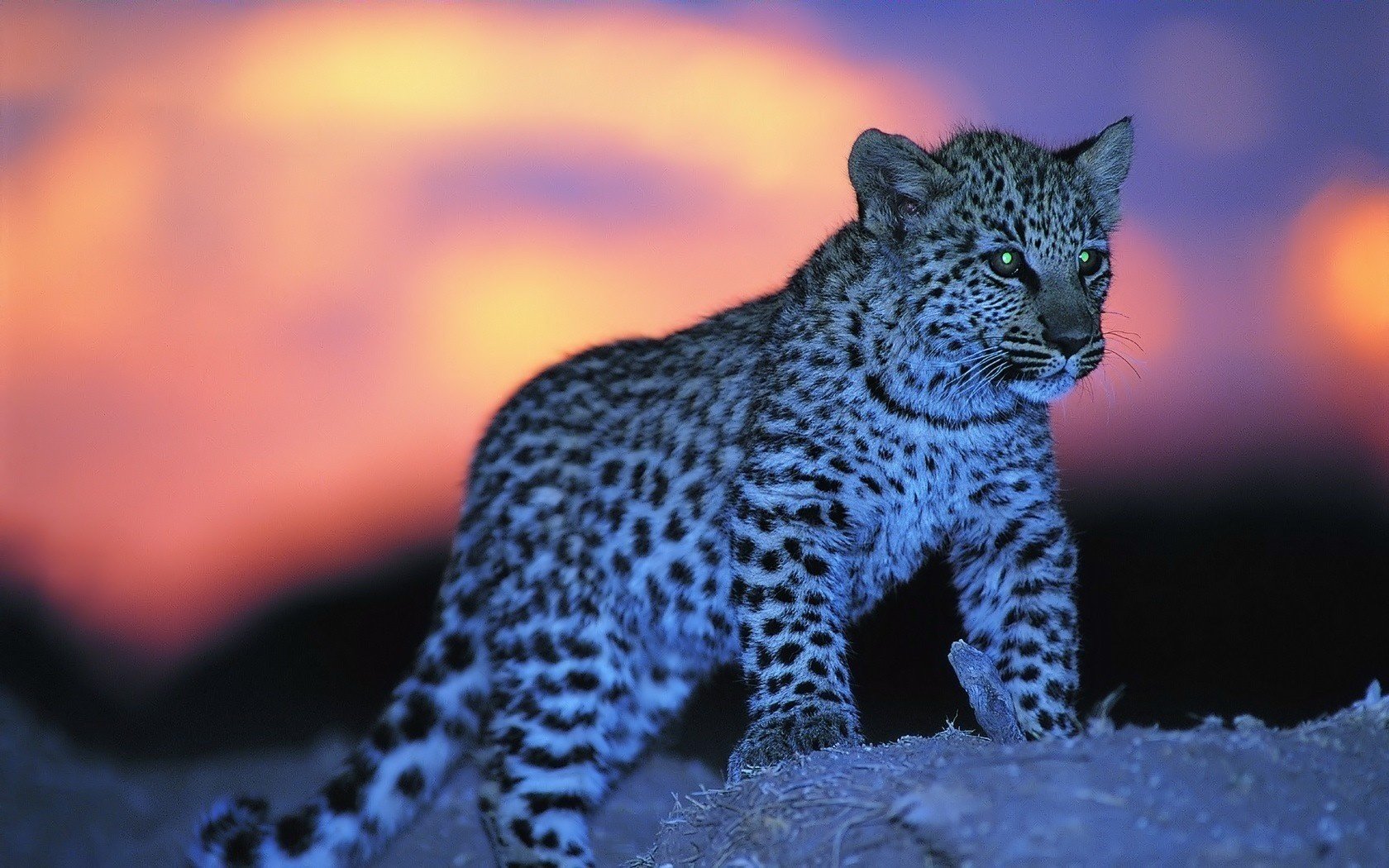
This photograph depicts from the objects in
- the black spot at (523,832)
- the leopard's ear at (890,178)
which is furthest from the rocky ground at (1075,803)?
the leopard's ear at (890,178)

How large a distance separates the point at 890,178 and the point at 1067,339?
0.98 meters

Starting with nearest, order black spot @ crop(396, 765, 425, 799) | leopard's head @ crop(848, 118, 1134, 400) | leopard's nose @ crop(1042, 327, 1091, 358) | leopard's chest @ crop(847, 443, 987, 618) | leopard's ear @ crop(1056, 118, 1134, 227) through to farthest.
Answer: leopard's nose @ crop(1042, 327, 1091, 358) → leopard's head @ crop(848, 118, 1134, 400) → leopard's chest @ crop(847, 443, 987, 618) → leopard's ear @ crop(1056, 118, 1134, 227) → black spot @ crop(396, 765, 425, 799)

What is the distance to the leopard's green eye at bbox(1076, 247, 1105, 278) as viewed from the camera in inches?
225

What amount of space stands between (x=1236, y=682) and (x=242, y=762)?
6.26m

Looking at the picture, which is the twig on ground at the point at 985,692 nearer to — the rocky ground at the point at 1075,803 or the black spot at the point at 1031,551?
the rocky ground at the point at 1075,803

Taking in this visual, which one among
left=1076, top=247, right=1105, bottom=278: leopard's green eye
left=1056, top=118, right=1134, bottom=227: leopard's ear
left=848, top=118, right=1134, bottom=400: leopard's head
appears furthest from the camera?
left=1056, top=118, right=1134, bottom=227: leopard's ear

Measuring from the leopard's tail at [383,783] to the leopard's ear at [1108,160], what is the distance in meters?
3.43

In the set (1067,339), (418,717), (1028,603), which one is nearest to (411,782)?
(418,717)

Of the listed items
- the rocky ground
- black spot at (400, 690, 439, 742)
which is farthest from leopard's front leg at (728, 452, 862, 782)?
black spot at (400, 690, 439, 742)

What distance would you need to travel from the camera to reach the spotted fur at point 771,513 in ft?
18.5

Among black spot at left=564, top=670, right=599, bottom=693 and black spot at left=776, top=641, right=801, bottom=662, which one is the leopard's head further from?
black spot at left=564, top=670, right=599, bottom=693

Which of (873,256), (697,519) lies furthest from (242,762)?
(873,256)

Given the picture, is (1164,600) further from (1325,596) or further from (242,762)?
(242,762)

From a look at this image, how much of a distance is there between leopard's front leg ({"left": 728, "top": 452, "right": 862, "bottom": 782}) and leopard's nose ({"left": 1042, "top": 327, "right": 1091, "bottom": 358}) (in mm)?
992
